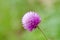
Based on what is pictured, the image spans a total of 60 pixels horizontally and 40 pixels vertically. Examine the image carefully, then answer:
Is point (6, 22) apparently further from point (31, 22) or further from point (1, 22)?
point (31, 22)

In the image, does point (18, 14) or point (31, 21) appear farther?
point (18, 14)

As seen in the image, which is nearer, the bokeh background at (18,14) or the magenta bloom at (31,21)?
the magenta bloom at (31,21)

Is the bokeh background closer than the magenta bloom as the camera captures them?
No

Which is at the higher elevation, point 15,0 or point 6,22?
point 15,0

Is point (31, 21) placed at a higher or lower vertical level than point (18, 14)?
lower

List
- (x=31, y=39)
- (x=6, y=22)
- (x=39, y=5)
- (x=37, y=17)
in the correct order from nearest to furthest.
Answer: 1. (x=37, y=17)
2. (x=31, y=39)
3. (x=6, y=22)
4. (x=39, y=5)

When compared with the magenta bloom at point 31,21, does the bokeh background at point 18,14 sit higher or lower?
higher

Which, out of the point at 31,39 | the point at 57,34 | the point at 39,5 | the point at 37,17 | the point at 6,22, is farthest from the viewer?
the point at 39,5

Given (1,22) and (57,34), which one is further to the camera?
(1,22)

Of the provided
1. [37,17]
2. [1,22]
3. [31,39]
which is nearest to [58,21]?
[31,39]

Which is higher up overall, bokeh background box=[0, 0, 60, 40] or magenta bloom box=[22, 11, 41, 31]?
bokeh background box=[0, 0, 60, 40]

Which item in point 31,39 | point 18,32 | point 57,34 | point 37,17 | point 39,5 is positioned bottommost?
point 37,17
